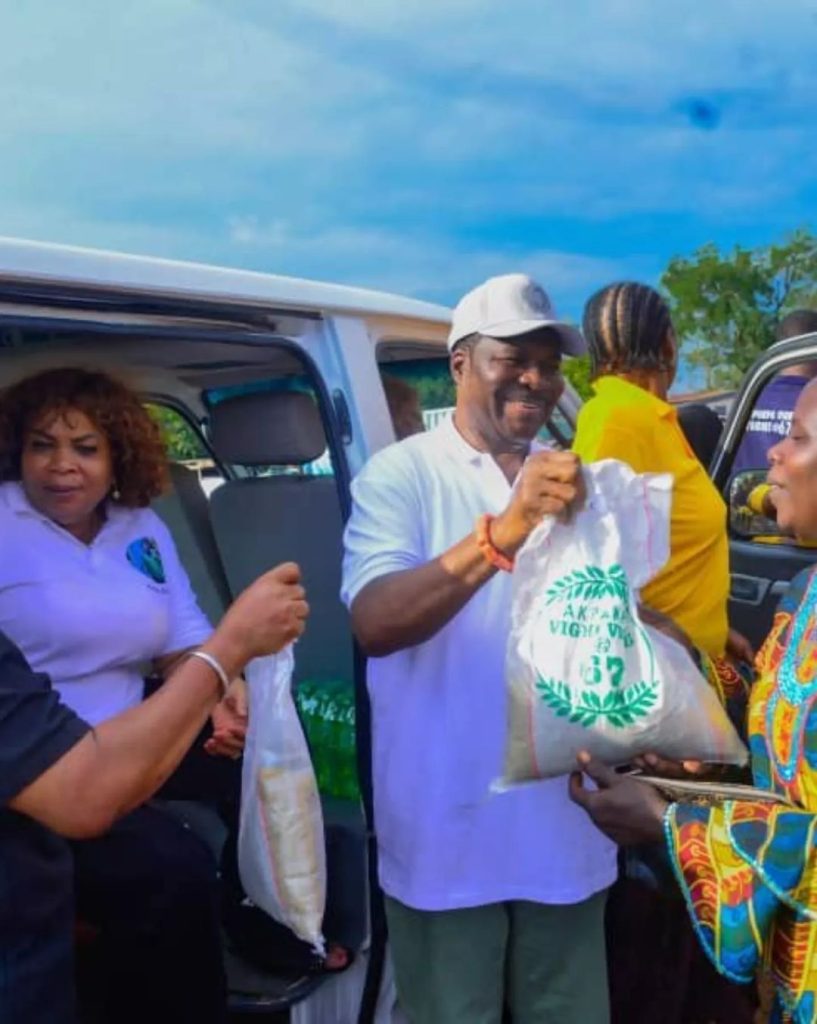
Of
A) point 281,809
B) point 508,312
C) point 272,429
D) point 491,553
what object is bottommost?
point 281,809

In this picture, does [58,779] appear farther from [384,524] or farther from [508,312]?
[508,312]

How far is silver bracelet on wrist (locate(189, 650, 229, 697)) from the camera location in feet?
5.51

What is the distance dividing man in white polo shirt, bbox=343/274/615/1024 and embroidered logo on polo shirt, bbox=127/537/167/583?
681 millimetres

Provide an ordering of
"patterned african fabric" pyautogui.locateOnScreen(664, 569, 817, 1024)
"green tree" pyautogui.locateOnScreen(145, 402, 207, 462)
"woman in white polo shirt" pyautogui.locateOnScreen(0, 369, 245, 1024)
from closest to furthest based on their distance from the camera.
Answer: "patterned african fabric" pyautogui.locateOnScreen(664, 569, 817, 1024) < "woman in white polo shirt" pyautogui.locateOnScreen(0, 369, 245, 1024) < "green tree" pyautogui.locateOnScreen(145, 402, 207, 462)

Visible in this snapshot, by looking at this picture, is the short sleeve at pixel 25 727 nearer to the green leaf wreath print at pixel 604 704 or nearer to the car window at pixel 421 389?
the green leaf wreath print at pixel 604 704

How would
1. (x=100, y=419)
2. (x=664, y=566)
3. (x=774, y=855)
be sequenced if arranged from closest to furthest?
(x=774, y=855), (x=664, y=566), (x=100, y=419)

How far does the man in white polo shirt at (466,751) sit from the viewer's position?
203cm

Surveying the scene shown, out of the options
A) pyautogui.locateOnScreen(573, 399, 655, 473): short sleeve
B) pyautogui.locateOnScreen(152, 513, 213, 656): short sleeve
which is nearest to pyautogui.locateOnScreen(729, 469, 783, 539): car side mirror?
pyautogui.locateOnScreen(573, 399, 655, 473): short sleeve

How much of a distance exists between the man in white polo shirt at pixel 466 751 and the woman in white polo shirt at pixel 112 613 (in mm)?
431

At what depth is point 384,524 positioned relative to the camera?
2.05 m

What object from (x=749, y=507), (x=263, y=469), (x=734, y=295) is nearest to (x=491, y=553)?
(x=263, y=469)

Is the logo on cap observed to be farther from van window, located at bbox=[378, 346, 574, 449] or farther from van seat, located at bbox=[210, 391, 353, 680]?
van seat, located at bbox=[210, 391, 353, 680]

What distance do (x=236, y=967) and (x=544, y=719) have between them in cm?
120

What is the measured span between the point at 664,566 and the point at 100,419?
1.30m
